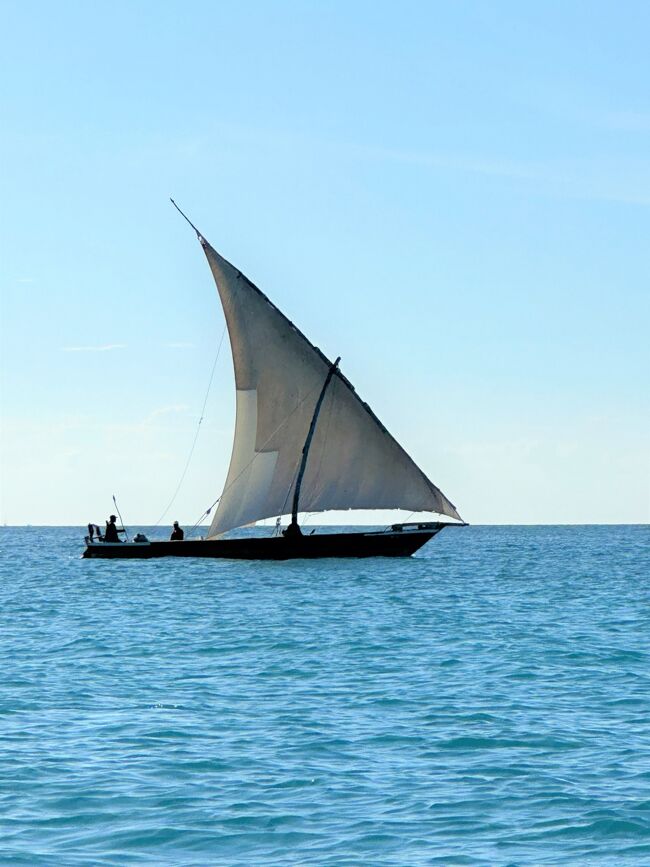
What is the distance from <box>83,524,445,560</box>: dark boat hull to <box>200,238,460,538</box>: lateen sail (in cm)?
205

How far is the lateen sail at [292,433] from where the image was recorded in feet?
197

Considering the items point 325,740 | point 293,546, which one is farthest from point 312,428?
point 325,740

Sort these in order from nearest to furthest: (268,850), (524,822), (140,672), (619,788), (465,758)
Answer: (268,850) < (524,822) < (619,788) < (465,758) < (140,672)

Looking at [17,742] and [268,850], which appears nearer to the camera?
[268,850]

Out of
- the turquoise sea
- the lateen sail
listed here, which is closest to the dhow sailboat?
the lateen sail

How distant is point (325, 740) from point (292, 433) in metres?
44.9

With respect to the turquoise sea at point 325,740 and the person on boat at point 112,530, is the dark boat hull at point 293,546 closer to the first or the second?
the person on boat at point 112,530

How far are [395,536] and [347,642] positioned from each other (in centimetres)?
3730

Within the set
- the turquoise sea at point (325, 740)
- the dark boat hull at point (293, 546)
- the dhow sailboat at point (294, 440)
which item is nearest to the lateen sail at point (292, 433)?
the dhow sailboat at point (294, 440)

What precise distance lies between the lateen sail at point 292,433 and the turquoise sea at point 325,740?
2557 cm

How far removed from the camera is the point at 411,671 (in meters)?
23.7

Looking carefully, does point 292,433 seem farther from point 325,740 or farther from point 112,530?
point 325,740

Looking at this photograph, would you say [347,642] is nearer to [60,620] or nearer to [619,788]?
[60,620]

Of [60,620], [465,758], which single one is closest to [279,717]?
[465,758]
